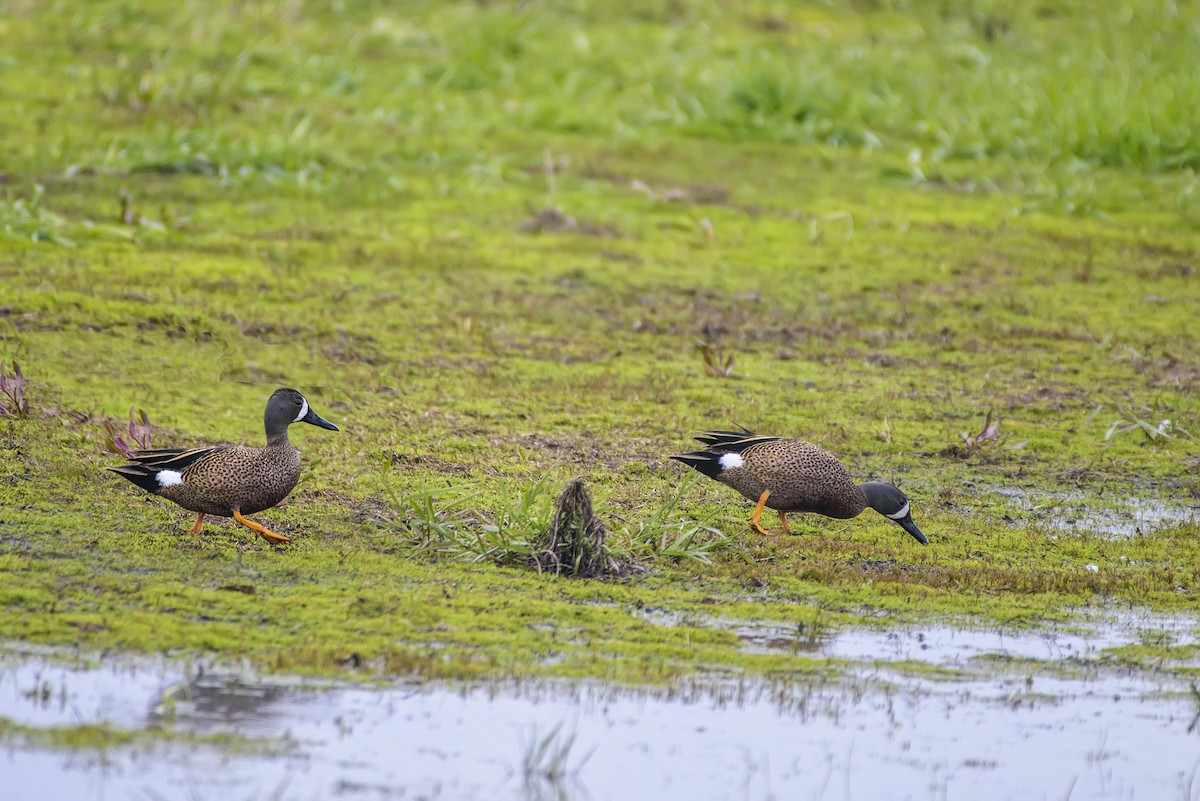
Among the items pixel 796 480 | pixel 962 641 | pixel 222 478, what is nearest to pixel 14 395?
pixel 222 478

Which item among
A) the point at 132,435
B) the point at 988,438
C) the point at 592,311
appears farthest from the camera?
the point at 592,311

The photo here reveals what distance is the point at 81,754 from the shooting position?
4223 mm

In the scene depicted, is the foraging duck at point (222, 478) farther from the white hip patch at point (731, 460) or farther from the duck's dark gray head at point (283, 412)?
the white hip patch at point (731, 460)

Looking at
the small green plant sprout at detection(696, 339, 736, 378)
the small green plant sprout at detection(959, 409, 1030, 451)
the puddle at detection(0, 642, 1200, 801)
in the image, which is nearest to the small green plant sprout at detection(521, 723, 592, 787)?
the puddle at detection(0, 642, 1200, 801)

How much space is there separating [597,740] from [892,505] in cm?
242

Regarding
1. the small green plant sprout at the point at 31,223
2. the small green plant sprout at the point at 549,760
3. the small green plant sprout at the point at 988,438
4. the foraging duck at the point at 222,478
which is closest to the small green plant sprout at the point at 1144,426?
the small green plant sprout at the point at 988,438

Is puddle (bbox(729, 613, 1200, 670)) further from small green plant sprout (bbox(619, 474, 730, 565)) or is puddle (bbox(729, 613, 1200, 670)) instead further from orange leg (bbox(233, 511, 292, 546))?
orange leg (bbox(233, 511, 292, 546))

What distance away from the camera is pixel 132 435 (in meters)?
7.07

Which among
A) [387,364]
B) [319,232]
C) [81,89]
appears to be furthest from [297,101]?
[387,364]

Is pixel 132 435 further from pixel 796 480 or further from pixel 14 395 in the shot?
pixel 796 480

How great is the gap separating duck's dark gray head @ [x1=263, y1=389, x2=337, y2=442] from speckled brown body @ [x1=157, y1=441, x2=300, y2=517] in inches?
8.6

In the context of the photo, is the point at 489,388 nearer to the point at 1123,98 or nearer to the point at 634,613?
the point at 634,613

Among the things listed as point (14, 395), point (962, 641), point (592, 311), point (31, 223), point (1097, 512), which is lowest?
point (962, 641)

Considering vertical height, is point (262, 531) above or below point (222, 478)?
below
